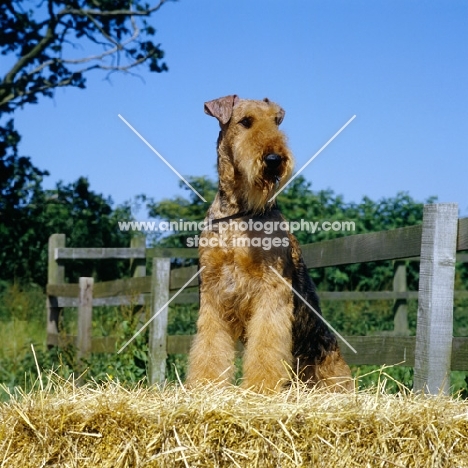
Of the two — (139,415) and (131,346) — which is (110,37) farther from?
(139,415)

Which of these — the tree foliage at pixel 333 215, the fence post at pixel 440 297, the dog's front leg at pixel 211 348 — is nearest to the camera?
the dog's front leg at pixel 211 348

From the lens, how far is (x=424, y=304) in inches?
151

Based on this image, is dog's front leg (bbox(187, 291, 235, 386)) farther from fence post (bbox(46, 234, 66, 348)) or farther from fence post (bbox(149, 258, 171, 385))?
fence post (bbox(46, 234, 66, 348))

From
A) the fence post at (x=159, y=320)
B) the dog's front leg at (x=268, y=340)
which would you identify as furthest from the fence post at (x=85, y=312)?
the dog's front leg at (x=268, y=340)

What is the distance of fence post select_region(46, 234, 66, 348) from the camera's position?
990 centimetres

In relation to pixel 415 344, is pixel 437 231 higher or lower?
higher

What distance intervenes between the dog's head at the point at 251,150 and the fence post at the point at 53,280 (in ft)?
21.9

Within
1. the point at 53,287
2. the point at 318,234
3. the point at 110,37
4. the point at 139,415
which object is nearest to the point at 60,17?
the point at 110,37

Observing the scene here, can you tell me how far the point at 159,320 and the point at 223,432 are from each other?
3.56 m

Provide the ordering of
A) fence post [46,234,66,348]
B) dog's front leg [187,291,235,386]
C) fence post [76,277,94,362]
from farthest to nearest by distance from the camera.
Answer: fence post [46,234,66,348], fence post [76,277,94,362], dog's front leg [187,291,235,386]

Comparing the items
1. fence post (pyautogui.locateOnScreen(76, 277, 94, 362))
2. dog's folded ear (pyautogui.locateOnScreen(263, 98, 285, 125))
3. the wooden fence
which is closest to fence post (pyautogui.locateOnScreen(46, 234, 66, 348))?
fence post (pyautogui.locateOnScreen(76, 277, 94, 362))

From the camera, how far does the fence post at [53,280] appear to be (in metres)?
9.90

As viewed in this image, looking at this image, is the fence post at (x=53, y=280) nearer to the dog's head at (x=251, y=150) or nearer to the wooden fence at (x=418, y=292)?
the wooden fence at (x=418, y=292)

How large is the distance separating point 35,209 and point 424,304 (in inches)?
310
